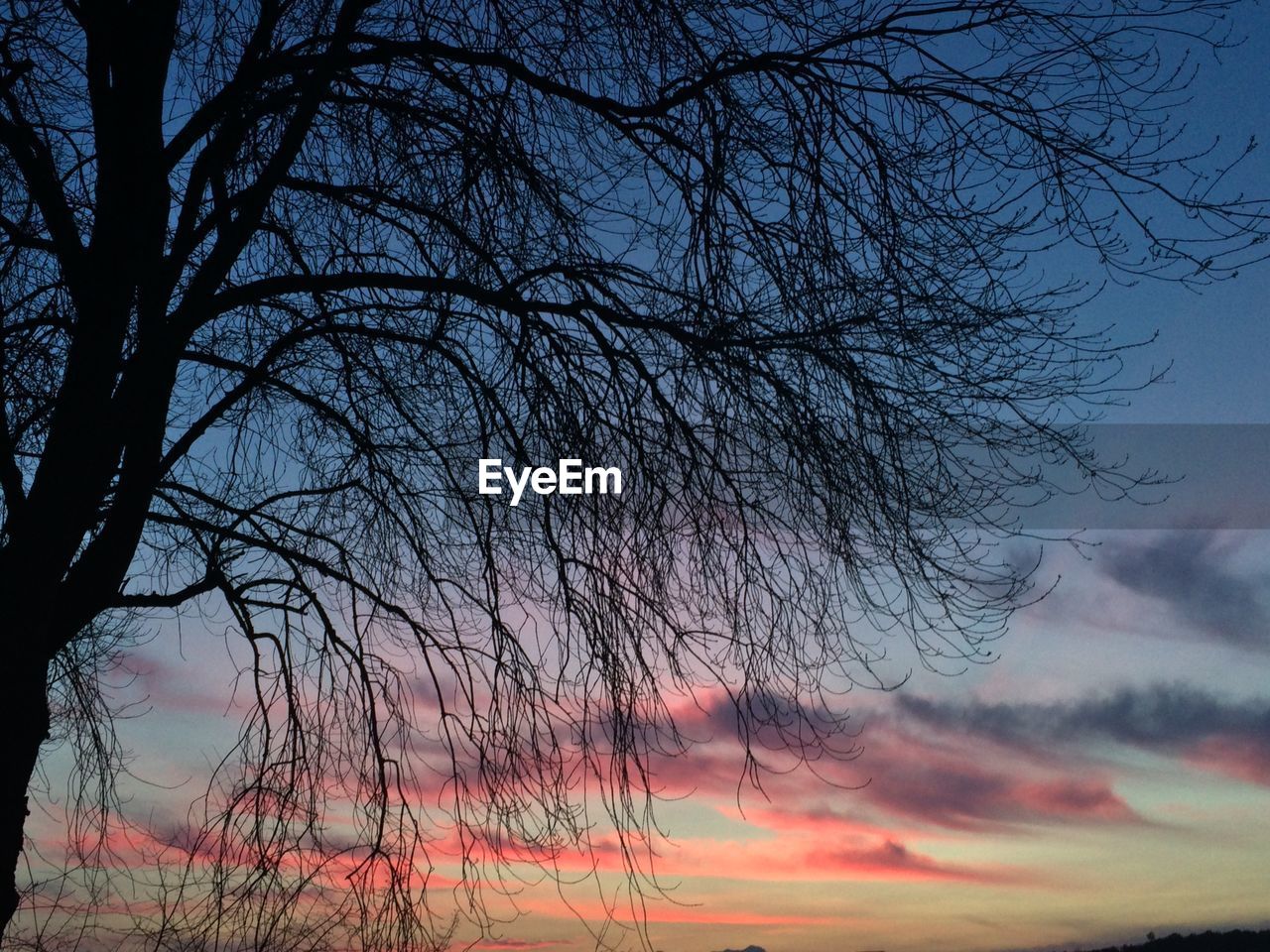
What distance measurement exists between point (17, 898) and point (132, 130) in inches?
128

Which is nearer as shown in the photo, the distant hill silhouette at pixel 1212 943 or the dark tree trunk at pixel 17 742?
the dark tree trunk at pixel 17 742

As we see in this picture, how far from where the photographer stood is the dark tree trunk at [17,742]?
4426 mm

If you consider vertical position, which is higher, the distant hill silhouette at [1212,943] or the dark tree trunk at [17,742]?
the dark tree trunk at [17,742]

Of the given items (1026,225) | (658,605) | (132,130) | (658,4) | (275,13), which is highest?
(275,13)

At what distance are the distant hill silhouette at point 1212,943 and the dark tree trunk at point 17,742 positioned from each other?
20.9 ft

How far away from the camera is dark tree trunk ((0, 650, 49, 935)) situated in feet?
14.5

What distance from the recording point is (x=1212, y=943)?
7645 mm

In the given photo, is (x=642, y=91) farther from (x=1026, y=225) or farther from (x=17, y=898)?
(x=17, y=898)

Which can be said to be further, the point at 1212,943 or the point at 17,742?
the point at 1212,943

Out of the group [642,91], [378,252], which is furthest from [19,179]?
[642,91]

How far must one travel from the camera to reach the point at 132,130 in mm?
5145

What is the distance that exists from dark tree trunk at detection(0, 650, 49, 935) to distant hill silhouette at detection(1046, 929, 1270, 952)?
6.36 metres

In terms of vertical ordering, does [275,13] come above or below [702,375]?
above

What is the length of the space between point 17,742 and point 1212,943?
23.5 feet
